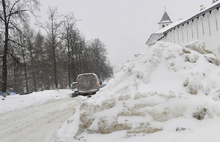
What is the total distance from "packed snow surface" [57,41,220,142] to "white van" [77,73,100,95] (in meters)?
9.70

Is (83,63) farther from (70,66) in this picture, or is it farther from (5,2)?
(5,2)

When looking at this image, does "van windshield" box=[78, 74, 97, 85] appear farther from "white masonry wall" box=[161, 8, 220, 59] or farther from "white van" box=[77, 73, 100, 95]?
"white masonry wall" box=[161, 8, 220, 59]

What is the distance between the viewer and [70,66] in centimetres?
3275

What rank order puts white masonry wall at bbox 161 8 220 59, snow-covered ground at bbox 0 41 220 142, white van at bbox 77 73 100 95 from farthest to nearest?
white van at bbox 77 73 100 95, white masonry wall at bbox 161 8 220 59, snow-covered ground at bbox 0 41 220 142

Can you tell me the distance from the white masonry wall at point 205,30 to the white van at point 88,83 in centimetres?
775

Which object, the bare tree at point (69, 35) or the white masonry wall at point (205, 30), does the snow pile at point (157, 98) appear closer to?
the white masonry wall at point (205, 30)

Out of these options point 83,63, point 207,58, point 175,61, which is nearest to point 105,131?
point 175,61

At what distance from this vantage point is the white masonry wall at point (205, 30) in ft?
34.4

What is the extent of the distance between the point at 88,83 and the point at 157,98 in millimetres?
11032

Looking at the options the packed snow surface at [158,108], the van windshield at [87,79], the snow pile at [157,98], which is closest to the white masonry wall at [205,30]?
the snow pile at [157,98]

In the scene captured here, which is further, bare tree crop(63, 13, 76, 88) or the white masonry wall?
bare tree crop(63, 13, 76, 88)

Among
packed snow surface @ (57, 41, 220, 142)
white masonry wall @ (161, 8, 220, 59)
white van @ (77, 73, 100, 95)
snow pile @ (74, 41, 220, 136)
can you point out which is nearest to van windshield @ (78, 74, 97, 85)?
white van @ (77, 73, 100, 95)

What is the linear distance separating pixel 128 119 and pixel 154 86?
118 cm

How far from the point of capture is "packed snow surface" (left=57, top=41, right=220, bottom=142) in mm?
3607
